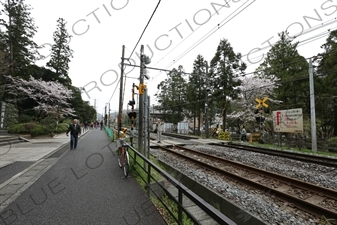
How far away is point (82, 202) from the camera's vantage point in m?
3.73

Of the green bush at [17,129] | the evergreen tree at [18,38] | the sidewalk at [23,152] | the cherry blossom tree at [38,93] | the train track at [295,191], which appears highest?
the evergreen tree at [18,38]

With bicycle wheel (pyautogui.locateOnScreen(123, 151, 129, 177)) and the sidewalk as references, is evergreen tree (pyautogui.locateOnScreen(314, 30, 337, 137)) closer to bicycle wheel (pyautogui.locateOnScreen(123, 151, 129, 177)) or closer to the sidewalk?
bicycle wheel (pyautogui.locateOnScreen(123, 151, 129, 177))

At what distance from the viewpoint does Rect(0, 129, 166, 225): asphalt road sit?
309 cm

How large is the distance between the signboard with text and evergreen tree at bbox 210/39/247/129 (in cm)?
1007

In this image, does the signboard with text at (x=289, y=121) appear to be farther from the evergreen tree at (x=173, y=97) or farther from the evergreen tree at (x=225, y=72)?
the evergreen tree at (x=173, y=97)

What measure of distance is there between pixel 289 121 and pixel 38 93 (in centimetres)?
2719

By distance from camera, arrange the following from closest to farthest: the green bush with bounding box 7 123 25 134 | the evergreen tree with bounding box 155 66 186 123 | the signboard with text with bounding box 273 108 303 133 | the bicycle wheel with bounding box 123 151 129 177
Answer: the bicycle wheel with bounding box 123 151 129 177, the signboard with text with bounding box 273 108 303 133, the green bush with bounding box 7 123 25 134, the evergreen tree with bounding box 155 66 186 123

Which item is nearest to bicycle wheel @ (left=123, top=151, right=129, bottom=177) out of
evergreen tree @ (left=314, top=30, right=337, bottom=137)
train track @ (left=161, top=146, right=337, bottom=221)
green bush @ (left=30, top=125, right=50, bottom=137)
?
train track @ (left=161, top=146, right=337, bottom=221)

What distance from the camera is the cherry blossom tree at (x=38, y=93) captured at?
22594 mm

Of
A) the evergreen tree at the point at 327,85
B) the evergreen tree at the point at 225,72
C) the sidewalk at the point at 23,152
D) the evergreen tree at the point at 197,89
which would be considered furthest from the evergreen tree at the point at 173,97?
the sidewalk at the point at 23,152

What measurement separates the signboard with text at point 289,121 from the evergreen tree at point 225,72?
1007cm

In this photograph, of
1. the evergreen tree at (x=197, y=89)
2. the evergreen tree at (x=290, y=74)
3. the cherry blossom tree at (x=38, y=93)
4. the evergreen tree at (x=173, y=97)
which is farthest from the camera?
the evergreen tree at (x=173, y=97)

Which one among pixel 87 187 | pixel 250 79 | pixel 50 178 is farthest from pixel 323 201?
pixel 250 79

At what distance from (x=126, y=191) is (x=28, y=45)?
28.9m
